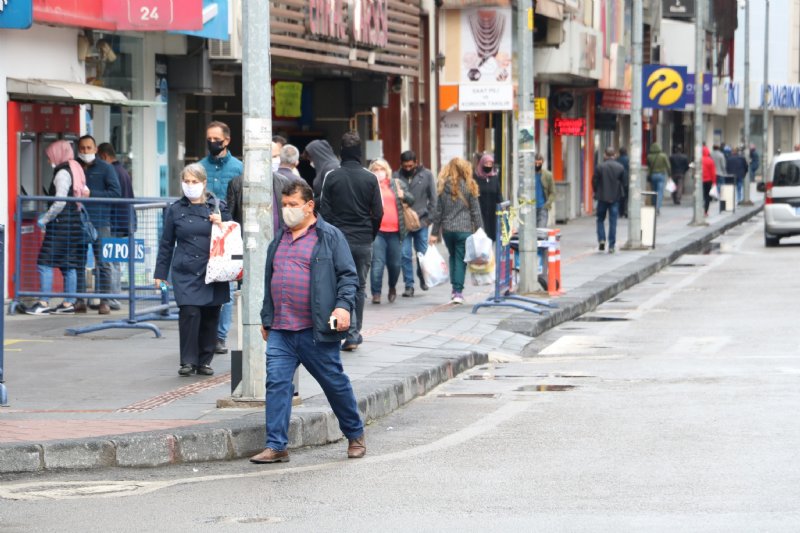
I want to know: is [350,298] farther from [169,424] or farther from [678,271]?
[678,271]

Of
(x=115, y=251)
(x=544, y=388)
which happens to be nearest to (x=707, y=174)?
(x=115, y=251)

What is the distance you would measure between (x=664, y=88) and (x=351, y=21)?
39.7ft

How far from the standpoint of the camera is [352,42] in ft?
83.9

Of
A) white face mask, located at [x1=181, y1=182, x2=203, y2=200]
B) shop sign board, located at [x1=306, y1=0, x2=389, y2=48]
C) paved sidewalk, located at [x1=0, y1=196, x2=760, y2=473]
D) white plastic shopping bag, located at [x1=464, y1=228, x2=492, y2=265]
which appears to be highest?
shop sign board, located at [x1=306, y1=0, x2=389, y2=48]

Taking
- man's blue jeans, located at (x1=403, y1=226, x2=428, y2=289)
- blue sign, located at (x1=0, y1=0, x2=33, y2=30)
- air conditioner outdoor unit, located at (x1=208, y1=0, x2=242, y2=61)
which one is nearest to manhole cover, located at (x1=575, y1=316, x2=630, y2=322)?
man's blue jeans, located at (x1=403, y1=226, x2=428, y2=289)

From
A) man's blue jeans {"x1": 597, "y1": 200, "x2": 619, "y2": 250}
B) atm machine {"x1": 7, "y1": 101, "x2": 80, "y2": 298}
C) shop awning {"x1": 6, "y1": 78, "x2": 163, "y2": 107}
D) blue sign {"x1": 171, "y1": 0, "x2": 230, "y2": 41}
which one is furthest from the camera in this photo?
man's blue jeans {"x1": 597, "y1": 200, "x2": 619, "y2": 250}

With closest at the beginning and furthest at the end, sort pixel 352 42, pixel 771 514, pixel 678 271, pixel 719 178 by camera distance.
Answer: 1. pixel 771 514
2. pixel 352 42
3. pixel 678 271
4. pixel 719 178

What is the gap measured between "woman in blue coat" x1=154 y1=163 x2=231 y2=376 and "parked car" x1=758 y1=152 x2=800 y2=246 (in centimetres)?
2122

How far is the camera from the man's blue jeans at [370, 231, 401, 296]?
19031 mm

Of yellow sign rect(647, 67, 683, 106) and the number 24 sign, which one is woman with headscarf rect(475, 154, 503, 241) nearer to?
the number 24 sign

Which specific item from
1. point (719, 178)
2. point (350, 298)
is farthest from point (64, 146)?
point (719, 178)

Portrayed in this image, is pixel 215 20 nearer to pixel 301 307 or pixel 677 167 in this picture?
pixel 301 307

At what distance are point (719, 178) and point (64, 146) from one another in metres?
36.5

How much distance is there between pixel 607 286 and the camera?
22.0 metres
